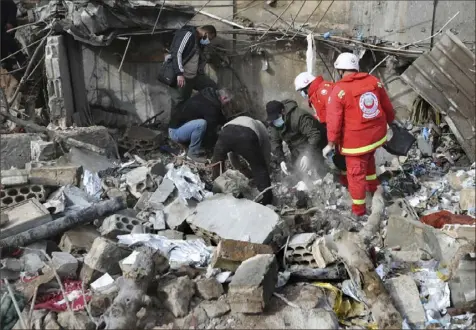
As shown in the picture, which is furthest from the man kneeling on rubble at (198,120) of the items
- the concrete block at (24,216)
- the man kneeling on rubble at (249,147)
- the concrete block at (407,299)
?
the concrete block at (407,299)

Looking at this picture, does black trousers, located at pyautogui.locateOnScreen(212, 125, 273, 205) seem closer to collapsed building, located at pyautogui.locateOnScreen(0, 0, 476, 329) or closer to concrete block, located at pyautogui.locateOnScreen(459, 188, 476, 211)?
collapsed building, located at pyautogui.locateOnScreen(0, 0, 476, 329)

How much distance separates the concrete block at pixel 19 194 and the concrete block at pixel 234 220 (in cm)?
170

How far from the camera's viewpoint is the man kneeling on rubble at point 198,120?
6.75m

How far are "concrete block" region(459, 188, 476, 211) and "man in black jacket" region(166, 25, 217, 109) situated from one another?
12.8ft

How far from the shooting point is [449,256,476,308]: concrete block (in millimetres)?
3922

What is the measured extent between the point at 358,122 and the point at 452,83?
A: 99.1 inches

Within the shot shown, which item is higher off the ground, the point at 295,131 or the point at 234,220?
the point at 295,131

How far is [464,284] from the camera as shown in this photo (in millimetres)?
3980

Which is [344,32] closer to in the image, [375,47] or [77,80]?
[375,47]

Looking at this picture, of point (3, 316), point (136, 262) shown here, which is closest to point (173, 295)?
point (136, 262)

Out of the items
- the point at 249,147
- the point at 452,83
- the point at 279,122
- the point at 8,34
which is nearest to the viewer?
the point at 249,147

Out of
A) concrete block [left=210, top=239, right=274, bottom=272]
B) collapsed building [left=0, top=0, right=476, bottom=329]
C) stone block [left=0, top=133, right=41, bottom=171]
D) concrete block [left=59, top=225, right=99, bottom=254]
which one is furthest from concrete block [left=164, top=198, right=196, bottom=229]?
stone block [left=0, top=133, right=41, bottom=171]

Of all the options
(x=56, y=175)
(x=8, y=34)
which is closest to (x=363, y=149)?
(x=56, y=175)

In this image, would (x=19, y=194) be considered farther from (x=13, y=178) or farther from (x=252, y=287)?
(x=252, y=287)
